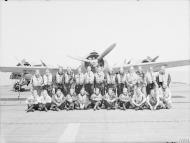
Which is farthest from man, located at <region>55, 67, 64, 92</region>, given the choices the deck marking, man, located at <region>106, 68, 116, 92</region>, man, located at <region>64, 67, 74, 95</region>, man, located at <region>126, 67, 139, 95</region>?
the deck marking

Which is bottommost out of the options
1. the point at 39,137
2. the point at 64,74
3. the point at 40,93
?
the point at 39,137

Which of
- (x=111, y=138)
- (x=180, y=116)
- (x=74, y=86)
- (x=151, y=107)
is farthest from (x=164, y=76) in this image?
(x=111, y=138)

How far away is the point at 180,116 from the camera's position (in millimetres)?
10703

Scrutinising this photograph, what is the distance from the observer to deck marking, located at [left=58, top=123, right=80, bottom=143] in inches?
281

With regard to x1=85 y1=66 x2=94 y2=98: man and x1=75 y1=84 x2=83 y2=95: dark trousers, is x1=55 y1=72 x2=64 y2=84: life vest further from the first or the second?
x1=85 y1=66 x2=94 y2=98: man

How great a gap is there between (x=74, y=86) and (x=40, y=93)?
1.61 m

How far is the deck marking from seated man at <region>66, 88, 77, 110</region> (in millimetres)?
3733

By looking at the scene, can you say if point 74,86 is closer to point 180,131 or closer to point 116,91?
point 116,91

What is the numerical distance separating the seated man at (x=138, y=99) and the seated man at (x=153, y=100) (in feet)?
0.76

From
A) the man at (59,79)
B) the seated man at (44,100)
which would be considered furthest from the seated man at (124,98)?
the seated man at (44,100)

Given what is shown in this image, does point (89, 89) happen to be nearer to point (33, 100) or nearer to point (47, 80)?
point (47, 80)

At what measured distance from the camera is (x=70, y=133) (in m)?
7.98

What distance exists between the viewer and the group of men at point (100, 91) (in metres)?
12.9

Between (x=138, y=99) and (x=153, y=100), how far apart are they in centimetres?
66
